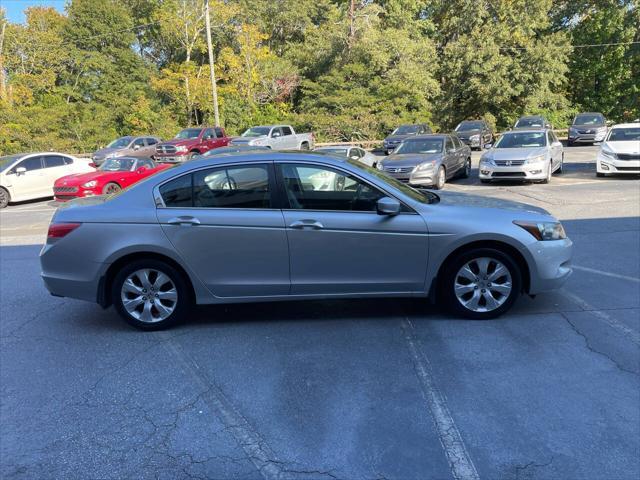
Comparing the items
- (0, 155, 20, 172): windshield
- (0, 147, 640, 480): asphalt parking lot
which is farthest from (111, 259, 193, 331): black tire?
(0, 155, 20, 172): windshield

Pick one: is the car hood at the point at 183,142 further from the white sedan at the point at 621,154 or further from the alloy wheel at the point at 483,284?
the alloy wheel at the point at 483,284

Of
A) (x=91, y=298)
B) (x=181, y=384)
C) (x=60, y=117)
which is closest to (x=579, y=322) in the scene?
(x=181, y=384)

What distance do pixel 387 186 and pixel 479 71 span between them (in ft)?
121

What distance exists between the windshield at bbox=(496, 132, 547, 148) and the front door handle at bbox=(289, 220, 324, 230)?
1264 centimetres

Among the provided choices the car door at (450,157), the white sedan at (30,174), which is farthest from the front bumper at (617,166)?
the white sedan at (30,174)

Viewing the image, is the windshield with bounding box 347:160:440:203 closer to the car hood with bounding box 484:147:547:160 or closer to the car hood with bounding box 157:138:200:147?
the car hood with bounding box 484:147:547:160

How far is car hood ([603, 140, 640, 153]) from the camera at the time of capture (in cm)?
1506

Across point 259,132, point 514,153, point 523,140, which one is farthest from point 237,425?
point 259,132

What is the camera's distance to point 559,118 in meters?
41.2

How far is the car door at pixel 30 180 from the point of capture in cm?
1634

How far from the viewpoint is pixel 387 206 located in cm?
462

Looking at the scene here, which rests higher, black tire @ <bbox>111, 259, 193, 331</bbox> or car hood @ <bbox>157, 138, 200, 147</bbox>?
black tire @ <bbox>111, 259, 193, 331</bbox>

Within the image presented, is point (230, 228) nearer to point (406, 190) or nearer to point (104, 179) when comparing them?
point (406, 190)

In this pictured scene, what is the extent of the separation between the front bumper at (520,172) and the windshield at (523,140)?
3.96 feet
